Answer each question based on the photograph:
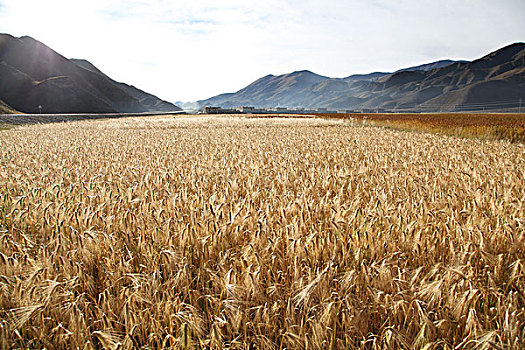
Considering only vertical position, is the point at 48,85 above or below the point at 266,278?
above

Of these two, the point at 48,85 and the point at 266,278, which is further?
the point at 48,85

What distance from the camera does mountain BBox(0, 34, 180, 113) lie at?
11425 centimetres

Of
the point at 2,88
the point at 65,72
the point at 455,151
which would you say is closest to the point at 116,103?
the point at 65,72

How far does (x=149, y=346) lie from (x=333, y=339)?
42.2 inches

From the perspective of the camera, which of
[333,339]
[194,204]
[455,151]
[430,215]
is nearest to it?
[333,339]

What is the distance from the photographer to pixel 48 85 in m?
119

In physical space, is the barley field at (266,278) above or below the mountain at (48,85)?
below

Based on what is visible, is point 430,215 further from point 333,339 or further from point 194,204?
point 194,204

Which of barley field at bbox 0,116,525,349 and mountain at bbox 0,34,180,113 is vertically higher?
mountain at bbox 0,34,180,113

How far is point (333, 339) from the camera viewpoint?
6.16 feet

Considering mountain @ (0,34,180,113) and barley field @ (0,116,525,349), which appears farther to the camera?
mountain @ (0,34,180,113)

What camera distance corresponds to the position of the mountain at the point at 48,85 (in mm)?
114250

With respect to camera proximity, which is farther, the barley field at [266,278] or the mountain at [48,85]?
the mountain at [48,85]

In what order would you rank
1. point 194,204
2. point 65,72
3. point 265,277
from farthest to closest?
point 65,72 → point 194,204 → point 265,277
